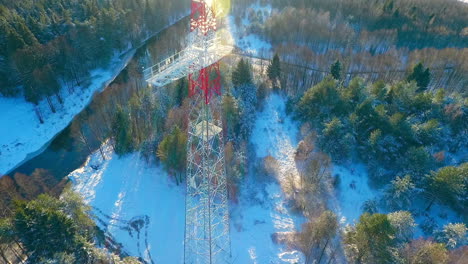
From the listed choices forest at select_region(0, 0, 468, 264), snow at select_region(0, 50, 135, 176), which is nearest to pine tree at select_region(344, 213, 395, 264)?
forest at select_region(0, 0, 468, 264)

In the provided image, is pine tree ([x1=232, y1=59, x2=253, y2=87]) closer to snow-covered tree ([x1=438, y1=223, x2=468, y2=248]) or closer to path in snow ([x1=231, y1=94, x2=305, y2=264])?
path in snow ([x1=231, y1=94, x2=305, y2=264])

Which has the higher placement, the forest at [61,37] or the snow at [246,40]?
the forest at [61,37]

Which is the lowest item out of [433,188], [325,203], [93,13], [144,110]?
[325,203]

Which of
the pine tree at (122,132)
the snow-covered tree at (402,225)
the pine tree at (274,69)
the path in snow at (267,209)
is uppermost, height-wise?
the pine tree at (274,69)

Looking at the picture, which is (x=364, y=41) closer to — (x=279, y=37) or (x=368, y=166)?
(x=279, y=37)

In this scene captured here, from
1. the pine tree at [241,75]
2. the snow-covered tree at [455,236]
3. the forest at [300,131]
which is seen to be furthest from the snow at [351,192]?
the pine tree at [241,75]

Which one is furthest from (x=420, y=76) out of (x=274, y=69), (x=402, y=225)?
(x=402, y=225)

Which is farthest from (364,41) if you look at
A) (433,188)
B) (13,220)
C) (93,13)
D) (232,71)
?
(13,220)

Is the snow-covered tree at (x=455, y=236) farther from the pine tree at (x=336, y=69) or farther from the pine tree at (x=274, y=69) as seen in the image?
the pine tree at (x=274, y=69)

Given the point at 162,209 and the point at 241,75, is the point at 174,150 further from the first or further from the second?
the point at 241,75
